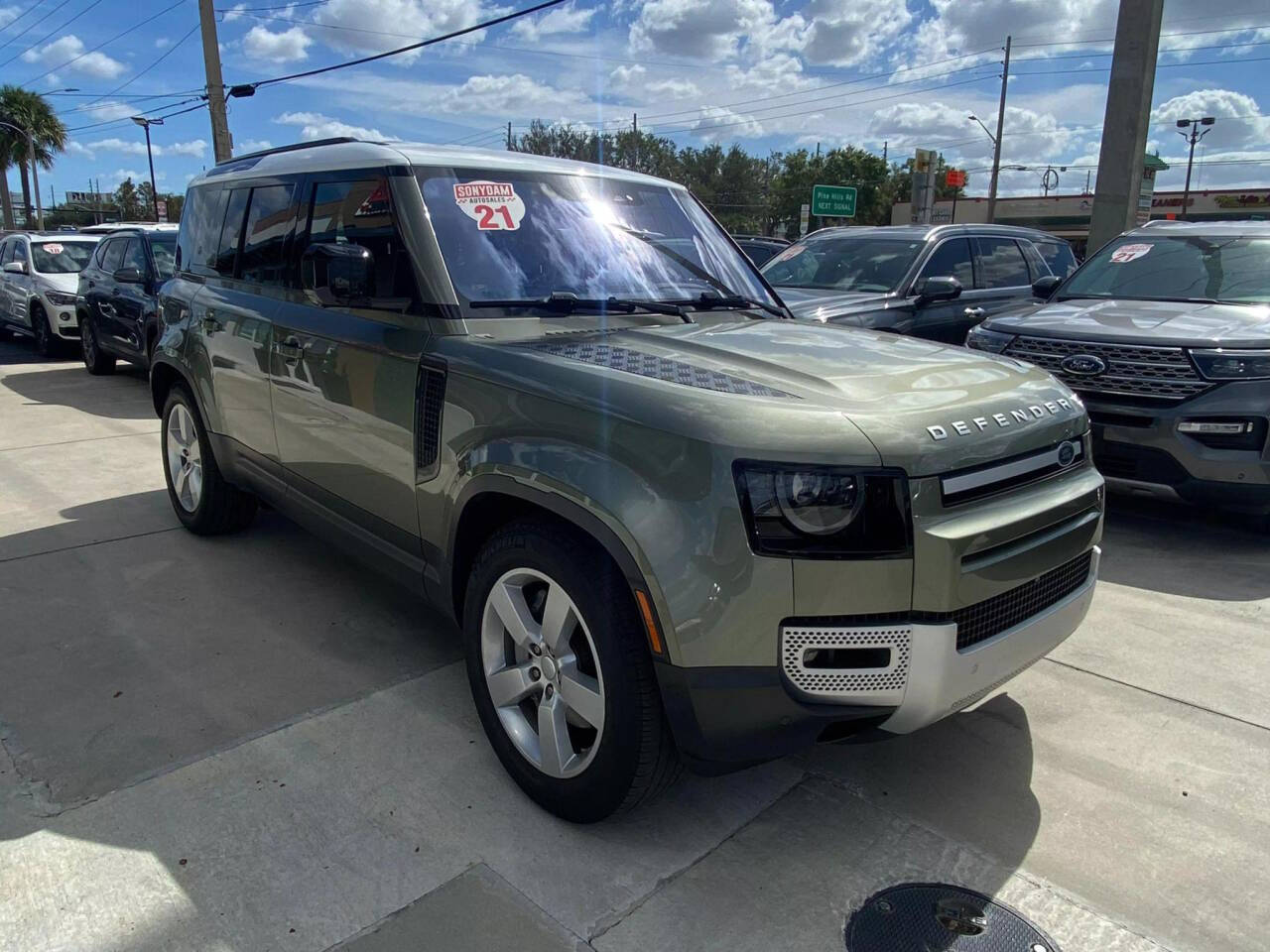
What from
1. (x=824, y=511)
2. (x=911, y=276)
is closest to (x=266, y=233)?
(x=824, y=511)

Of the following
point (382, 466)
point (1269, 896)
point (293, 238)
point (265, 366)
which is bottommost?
point (1269, 896)

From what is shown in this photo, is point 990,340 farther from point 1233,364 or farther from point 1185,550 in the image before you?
point 1185,550

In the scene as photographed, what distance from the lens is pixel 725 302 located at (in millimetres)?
3707

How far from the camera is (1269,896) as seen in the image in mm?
2441

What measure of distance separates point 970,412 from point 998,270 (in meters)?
7.19

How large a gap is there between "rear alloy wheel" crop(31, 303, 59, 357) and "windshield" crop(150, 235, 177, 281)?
3.64m

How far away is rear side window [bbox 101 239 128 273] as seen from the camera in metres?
10.6

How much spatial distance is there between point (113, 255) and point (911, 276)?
8993mm

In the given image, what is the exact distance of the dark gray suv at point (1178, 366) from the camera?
16.2 ft

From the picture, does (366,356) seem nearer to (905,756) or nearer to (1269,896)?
(905,756)

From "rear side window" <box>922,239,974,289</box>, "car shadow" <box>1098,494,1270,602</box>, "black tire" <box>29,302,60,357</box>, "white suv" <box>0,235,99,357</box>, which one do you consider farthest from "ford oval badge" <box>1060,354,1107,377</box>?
"black tire" <box>29,302,60,357</box>

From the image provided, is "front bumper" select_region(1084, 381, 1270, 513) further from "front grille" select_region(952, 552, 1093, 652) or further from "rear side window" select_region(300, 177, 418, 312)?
"rear side window" select_region(300, 177, 418, 312)

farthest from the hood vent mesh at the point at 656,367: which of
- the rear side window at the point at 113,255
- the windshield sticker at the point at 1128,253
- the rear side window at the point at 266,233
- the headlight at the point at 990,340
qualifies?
the rear side window at the point at 113,255

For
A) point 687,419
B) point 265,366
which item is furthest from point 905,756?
point 265,366
